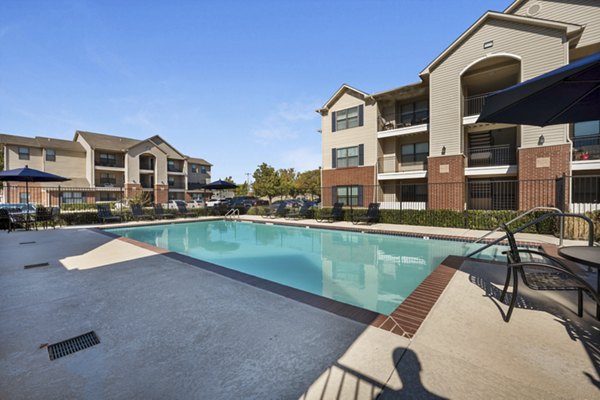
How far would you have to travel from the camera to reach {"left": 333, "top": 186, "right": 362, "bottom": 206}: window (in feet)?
60.0

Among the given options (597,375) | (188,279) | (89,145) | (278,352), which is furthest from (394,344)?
(89,145)

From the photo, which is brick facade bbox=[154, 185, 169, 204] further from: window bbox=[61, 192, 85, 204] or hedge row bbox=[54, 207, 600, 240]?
hedge row bbox=[54, 207, 600, 240]

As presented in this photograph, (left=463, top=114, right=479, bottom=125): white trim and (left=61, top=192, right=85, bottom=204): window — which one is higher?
(left=463, top=114, right=479, bottom=125): white trim

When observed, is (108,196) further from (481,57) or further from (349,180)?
(481,57)

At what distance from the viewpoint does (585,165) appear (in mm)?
11562

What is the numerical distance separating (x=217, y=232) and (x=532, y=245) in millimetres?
12985

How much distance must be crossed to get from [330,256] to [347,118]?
13804mm

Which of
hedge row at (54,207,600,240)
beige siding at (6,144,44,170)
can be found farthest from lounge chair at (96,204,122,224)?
beige siding at (6,144,44,170)

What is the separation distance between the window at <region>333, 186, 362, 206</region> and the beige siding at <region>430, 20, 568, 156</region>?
5.29m

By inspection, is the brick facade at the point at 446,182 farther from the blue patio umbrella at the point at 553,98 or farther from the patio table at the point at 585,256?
the patio table at the point at 585,256

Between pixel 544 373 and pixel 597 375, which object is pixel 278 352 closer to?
pixel 544 373

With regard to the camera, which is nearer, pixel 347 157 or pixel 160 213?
pixel 160 213

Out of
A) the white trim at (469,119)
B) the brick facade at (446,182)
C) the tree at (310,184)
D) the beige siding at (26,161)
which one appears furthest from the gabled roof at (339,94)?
the beige siding at (26,161)

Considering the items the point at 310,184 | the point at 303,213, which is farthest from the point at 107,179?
the point at 303,213
